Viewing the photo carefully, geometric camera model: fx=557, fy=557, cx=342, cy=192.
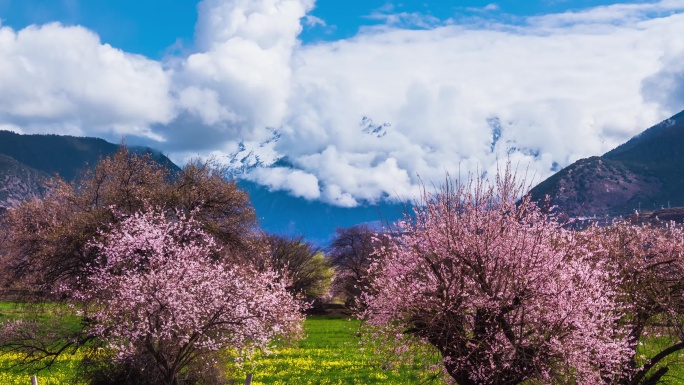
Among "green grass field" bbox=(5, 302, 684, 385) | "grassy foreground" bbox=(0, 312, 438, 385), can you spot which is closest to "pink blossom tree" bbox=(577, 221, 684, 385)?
"green grass field" bbox=(5, 302, 684, 385)

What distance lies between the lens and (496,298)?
12906 millimetres

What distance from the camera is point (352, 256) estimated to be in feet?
301

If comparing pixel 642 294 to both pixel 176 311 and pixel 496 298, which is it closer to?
pixel 496 298

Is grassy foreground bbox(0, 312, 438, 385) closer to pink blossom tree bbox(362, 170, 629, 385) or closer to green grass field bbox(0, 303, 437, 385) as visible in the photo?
green grass field bbox(0, 303, 437, 385)

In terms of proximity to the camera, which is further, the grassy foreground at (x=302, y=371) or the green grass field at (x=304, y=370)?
the grassy foreground at (x=302, y=371)

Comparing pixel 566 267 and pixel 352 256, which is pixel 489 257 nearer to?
pixel 566 267

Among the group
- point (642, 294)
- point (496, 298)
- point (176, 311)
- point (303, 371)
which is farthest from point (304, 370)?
point (496, 298)

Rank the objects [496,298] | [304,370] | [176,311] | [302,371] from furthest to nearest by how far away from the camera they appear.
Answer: [304,370], [302,371], [176,311], [496,298]

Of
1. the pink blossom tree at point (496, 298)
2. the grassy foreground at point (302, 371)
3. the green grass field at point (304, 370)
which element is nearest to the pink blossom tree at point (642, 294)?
the pink blossom tree at point (496, 298)

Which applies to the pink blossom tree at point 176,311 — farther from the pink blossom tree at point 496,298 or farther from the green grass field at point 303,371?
the pink blossom tree at point 496,298

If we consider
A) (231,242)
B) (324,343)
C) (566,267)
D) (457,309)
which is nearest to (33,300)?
(231,242)

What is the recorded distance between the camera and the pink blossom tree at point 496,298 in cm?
1258

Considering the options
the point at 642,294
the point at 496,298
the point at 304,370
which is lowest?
the point at 304,370

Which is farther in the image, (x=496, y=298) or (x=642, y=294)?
(x=642, y=294)
